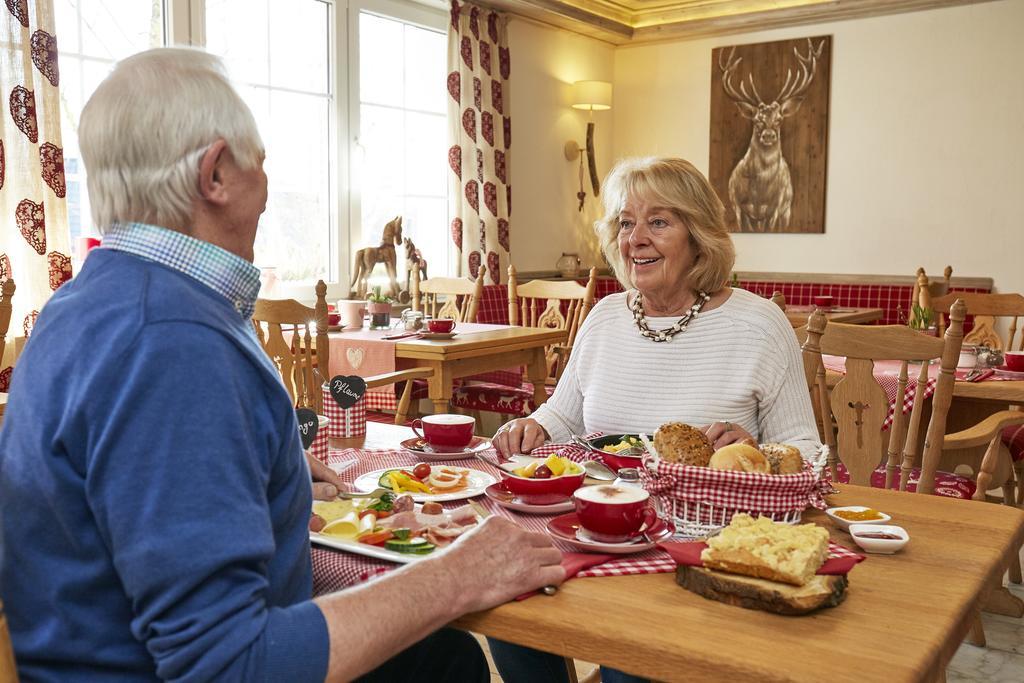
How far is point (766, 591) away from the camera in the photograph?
101cm

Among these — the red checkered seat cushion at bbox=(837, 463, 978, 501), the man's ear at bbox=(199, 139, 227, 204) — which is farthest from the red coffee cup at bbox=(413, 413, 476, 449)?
the red checkered seat cushion at bbox=(837, 463, 978, 501)

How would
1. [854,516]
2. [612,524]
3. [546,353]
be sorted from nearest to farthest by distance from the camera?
[612,524] < [854,516] < [546,353]

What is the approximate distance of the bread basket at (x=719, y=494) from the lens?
3.95ft

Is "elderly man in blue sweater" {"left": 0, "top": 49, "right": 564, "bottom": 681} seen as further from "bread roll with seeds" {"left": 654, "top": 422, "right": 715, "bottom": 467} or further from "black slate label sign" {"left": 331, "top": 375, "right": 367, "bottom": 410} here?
"black slate label sign" {"left": 331, "top": 375, "right": 367, "bottom": 410}

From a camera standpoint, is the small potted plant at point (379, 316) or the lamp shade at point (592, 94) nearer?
the small potted plant at point (379, 316)

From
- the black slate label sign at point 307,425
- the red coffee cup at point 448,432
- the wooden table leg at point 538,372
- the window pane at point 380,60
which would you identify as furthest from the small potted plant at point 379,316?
the black slate label sign at point 307,425

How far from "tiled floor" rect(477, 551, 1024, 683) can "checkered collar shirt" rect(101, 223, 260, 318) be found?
5.64 ft

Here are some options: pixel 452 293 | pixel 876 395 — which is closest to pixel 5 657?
pixel 876 395

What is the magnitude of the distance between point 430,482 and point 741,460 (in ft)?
1.52

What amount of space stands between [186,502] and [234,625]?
0.12 metres

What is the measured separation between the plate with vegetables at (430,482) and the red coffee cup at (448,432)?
0.44 ft

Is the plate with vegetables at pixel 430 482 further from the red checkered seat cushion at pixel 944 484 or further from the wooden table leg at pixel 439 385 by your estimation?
the wooden table leg at pixel 439 385

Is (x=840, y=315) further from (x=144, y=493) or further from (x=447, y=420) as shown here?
(x=144, y=493)

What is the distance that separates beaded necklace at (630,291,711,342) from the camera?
79.5 inches
